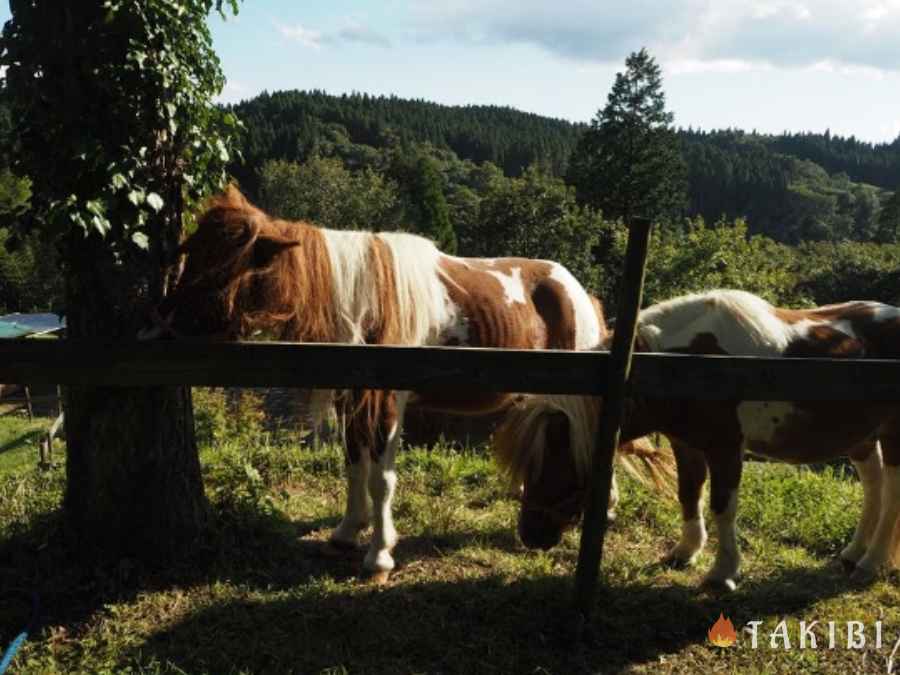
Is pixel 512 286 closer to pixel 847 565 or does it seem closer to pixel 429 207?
pixel 847 565

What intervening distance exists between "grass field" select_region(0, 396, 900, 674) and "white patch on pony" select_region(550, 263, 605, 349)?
4.53ft

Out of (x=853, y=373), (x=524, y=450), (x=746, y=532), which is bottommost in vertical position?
(x=746, y=532)

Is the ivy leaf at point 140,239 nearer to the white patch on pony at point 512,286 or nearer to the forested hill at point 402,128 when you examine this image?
the white patch on pony at point 512,286

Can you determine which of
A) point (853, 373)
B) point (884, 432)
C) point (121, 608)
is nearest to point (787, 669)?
point (853, 373)

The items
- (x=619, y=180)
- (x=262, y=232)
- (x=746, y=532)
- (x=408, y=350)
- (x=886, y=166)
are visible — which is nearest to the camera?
(x=408, y=350)

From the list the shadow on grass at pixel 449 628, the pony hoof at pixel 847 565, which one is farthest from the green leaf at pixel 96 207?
the pony hoof at pixel 847 565

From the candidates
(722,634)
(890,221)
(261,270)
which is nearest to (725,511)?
(722,634)

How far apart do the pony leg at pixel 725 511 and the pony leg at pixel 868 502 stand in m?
1.08

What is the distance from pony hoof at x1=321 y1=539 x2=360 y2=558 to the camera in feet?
13.6

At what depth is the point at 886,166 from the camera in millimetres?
157750

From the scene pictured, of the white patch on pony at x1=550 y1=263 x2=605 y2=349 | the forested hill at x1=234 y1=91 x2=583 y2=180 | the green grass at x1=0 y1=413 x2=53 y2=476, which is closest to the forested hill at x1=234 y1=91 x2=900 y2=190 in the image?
the forested hill at x1=234 y1=91 x2=583 y2=180

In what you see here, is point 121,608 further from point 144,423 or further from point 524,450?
point 524,450

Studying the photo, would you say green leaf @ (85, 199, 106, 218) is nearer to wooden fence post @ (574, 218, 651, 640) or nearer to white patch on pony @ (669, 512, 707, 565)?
wooden fence post @ (574, 218, 651, 640)

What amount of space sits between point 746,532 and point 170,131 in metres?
4.71
